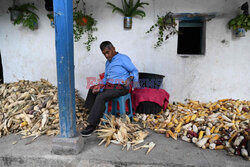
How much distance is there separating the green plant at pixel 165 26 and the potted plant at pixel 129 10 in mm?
397

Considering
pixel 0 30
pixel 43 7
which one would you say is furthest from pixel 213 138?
pixel 0 30

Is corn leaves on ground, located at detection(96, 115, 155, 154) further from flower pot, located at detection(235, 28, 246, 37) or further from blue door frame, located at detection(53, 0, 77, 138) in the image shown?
flower pot, located at detection(235, 28, 246, 37)

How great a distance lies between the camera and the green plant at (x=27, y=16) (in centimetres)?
404

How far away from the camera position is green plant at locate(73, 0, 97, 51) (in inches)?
153

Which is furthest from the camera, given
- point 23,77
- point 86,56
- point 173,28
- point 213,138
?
point 23,77

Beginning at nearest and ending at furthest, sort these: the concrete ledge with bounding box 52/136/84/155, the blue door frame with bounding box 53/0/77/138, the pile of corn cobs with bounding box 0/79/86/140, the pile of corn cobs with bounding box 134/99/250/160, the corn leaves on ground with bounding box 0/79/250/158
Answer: the blue door frame with bounding box 53/0/77/138 < the concrete ledge with bounding box 52/136/84/155 < the pile of corn cobs with bounding box 134/99/250/160 < the corn leaves on ground with bounding box 0/79/250/158 < the pile of corn cobs with bounding box 0/79/86/140

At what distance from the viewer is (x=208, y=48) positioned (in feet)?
13.4

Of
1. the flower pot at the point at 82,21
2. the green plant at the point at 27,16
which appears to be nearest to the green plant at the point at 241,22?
the flower pot at the point at 82,21

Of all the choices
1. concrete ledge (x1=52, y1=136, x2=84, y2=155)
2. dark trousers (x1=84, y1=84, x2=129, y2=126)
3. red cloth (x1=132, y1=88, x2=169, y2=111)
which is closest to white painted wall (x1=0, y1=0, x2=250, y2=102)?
red cloth (x1=132, y1=88, x2=169, y2=111)

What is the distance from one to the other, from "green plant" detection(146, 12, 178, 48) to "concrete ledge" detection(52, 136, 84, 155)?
9.85ft

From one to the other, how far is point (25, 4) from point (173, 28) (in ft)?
12.3

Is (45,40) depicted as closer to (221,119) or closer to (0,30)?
(0,30)

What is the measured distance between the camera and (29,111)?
10.3ft

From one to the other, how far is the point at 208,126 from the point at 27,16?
476 cm
